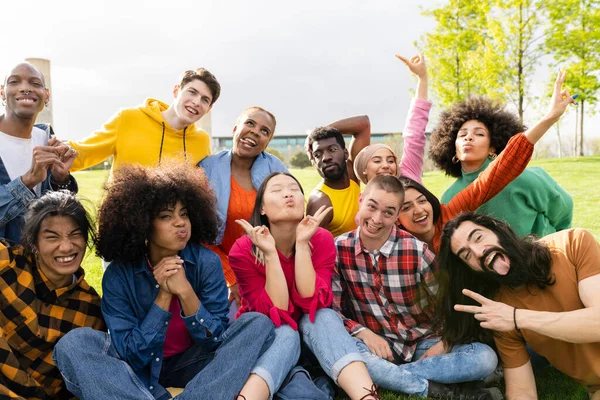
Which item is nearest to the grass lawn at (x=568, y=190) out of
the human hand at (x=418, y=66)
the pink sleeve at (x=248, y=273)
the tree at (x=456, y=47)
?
the pink sleeve at (x=248, y=273)

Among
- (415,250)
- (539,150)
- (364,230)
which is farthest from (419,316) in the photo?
(539,150)

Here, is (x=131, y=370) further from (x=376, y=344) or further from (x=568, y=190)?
(x=568, y=190)

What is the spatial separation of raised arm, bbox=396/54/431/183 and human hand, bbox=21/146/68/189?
2.95 m

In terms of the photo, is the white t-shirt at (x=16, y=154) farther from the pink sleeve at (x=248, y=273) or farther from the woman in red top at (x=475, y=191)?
the woman in red top at (x=475, y=191)

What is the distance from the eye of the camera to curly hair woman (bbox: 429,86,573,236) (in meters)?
4.50

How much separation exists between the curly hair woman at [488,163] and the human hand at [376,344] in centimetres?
173

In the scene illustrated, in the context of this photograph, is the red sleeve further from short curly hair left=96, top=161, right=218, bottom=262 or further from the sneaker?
short curly hair left=96, top=161, right=218, bottom=262

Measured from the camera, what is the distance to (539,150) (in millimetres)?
31203

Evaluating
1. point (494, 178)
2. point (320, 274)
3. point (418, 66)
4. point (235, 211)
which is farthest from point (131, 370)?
point (418, 66)

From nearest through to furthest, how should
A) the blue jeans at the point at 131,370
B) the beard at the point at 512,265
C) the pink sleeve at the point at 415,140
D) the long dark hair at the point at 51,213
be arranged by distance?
the blue jeans at the point at 131,370, the beard at the point at 512,265, the long dark hair at the point at 51,213, the pink sleeve at the point at 415,140

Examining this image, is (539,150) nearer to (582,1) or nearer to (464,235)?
(582,1)

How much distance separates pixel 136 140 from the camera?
452 centimetres

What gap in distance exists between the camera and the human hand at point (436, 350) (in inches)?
139

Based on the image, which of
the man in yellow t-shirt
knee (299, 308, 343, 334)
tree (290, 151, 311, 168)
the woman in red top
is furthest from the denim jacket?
tree (290, 151, 311, 168)
